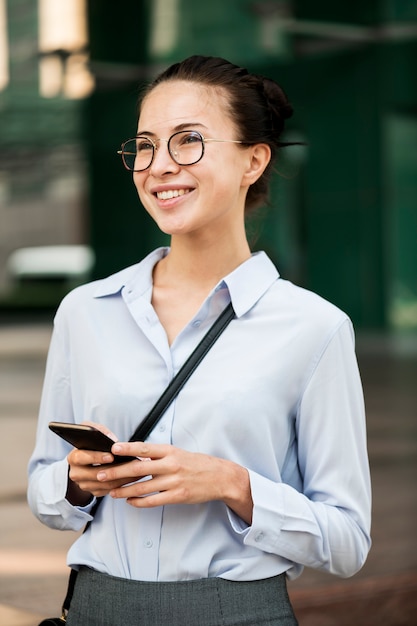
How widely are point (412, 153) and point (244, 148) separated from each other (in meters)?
18.1

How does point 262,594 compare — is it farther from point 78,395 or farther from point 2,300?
point 2,300

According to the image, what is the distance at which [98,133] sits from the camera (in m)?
23.4

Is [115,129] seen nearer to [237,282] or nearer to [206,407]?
[237,282]

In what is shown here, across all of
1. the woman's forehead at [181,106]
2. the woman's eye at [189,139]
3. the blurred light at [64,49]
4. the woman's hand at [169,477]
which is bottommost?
the blurred light at [64,49]

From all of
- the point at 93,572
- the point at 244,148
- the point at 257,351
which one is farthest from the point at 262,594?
the point at 244,148

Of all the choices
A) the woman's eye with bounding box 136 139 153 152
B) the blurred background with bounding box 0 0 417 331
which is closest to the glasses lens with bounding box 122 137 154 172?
the woman's eye with bounding box 136 139 153 152

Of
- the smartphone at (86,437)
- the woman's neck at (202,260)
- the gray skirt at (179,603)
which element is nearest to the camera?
the smartphone at (86,437)

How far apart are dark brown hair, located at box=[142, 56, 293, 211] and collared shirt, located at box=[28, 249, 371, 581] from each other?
0.29 metres

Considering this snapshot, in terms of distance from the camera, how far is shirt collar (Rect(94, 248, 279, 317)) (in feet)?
7.07

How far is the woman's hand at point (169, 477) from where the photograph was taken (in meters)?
1.87

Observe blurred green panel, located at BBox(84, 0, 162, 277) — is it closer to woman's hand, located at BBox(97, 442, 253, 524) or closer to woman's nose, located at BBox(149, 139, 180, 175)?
woman's nose, located at BBox(149, 139, 180, 175)

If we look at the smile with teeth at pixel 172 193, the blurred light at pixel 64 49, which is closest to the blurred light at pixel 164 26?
the blurred light at pixel 64 49

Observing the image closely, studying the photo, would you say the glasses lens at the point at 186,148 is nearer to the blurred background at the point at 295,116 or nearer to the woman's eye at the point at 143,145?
the woman's eye at the point at 143,145

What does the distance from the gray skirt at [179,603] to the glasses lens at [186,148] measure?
0.79 m
